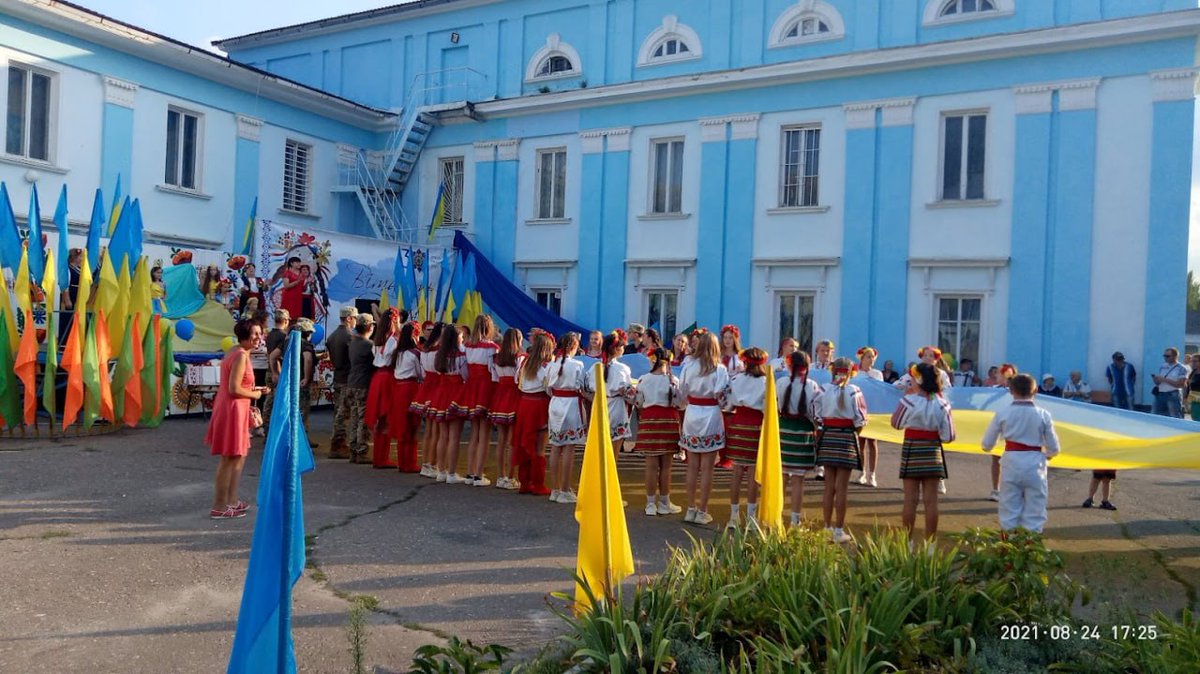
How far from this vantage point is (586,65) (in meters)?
23.9

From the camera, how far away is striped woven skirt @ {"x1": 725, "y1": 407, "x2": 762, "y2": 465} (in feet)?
29.1

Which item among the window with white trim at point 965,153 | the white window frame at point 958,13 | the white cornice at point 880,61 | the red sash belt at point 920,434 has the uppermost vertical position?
the white window frame at point 958,13

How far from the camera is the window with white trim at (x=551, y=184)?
2373cm

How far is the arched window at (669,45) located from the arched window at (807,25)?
6.78ft

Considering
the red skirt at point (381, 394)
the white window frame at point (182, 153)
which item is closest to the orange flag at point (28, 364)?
the red skirt at point (381, 394)

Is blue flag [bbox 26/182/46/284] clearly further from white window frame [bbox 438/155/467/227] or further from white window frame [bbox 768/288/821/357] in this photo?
white window frame [bbox 768/288/821/357]

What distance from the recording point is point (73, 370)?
489 inches

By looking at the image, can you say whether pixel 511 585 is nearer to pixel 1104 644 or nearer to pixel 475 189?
pixel 1104 644

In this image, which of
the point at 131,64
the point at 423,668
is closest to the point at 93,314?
the point at 131,64

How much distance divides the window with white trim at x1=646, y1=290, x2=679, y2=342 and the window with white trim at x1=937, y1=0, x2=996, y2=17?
333 inches

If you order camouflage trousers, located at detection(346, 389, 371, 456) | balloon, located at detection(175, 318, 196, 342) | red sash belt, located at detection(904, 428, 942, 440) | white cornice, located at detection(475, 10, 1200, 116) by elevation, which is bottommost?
camouflage trousers, located at detection(346, 389, 371, 456)

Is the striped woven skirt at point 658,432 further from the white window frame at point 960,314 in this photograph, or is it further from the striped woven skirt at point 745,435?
the white window frame at point 960,314

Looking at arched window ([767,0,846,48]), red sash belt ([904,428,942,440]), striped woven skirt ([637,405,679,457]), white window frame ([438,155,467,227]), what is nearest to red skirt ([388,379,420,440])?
striped woven skirt ([637,405,679,457])

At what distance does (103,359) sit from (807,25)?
53.3 feet
